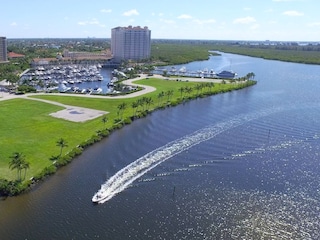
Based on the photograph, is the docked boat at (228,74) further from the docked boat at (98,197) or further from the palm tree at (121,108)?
the docked boat at (98,197)

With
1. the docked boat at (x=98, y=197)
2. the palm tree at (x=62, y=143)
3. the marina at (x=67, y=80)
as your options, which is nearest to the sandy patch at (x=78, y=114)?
the palm tree at (x=62, y=143)

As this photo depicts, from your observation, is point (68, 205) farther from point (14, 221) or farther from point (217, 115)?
point (217, 115)

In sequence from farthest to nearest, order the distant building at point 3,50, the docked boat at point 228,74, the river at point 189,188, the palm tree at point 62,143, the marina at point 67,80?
1. the distant building at point 3,50
2. the docked boat at point 228,74
3. the marina at point 67,80
4. the palm tree at point 62,143
5. the river at point 189,188

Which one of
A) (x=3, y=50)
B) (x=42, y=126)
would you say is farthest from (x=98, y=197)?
(x=3, y=50)

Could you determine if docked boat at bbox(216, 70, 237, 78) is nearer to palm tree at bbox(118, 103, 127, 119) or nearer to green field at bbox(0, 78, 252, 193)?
green field at bbox(0, 78, 252, 193)

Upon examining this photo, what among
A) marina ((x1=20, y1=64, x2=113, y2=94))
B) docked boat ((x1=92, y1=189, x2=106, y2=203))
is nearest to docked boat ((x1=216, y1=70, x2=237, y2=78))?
marina ((x1=20, y1=64, x2=113, y2=94))

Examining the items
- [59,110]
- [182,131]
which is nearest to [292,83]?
[182,131]
